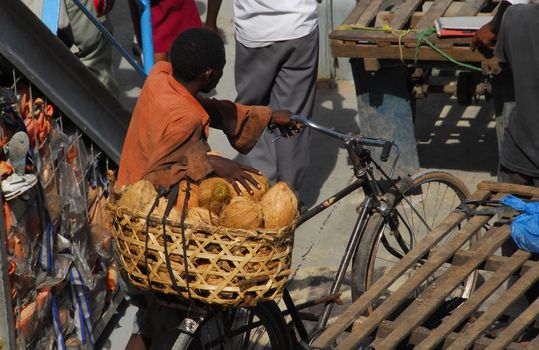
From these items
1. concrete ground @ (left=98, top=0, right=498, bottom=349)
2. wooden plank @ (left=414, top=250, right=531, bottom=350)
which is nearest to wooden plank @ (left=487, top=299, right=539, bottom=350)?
wooden plank @ (left=414, top=250, right=531, bottom=350)

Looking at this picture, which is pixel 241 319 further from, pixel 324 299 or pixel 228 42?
pixel 228 42

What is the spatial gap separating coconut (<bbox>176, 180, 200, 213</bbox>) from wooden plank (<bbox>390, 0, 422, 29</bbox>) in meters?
2.93

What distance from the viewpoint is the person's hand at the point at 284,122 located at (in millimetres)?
4624

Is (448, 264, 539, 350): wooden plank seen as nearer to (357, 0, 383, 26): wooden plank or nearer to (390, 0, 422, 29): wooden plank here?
(390, 0, 422, 29): wooden plank

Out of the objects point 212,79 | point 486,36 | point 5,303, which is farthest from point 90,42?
point 212,79

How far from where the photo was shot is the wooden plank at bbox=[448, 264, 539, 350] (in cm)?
382

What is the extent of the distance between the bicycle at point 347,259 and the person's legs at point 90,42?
293cm

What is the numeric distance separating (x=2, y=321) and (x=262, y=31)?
98.8 inches

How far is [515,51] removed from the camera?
4.93m

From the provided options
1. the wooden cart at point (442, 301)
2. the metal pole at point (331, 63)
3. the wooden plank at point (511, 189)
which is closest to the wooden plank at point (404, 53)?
the wooden plank at point (511, 189)

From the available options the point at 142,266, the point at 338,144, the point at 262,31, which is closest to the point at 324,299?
the point at 142,266

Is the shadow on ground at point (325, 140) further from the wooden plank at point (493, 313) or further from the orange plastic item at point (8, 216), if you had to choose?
the wooden plank at point (493, 313)

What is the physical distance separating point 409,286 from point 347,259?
601 mm

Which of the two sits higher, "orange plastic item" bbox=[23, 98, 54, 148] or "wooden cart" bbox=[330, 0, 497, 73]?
"orange plastic item" bbox=[23, 98, 54, 148]
